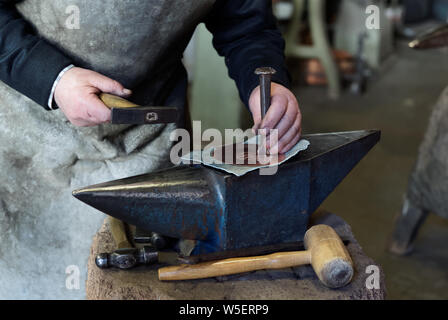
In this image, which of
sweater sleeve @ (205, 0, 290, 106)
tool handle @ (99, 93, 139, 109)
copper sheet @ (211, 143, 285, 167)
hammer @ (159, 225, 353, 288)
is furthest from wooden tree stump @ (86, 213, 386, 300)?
sweater sleeve @ (205, 0, 290, 106)

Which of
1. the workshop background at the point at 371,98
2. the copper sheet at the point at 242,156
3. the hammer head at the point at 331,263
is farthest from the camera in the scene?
the workshop background at the point at 371,98

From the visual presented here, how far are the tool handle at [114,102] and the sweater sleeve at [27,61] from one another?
4.3 inches

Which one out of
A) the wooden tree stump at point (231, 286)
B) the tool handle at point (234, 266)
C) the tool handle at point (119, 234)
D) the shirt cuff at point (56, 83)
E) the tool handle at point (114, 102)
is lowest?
the wooden tree stump at point (231, 286)

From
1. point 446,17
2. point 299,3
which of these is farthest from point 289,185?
point 446,17

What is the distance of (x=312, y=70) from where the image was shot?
5.16 meters

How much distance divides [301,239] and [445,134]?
130 centimetres

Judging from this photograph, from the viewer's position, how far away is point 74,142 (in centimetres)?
145

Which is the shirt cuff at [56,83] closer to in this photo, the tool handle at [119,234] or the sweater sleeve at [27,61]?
the sweater sleeve at [27,61]

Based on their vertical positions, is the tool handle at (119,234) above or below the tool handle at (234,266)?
above

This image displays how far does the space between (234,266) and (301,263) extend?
0.44 ft

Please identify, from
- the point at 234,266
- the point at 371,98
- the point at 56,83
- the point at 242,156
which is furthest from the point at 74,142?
the point at 371,98

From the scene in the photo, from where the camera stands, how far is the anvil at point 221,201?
1207 millimetres

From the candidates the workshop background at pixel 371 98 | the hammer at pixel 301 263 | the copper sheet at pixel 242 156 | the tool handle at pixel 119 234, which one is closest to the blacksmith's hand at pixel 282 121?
the copper sheet at pixel 242 156

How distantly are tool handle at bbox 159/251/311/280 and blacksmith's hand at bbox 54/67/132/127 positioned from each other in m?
0.32
